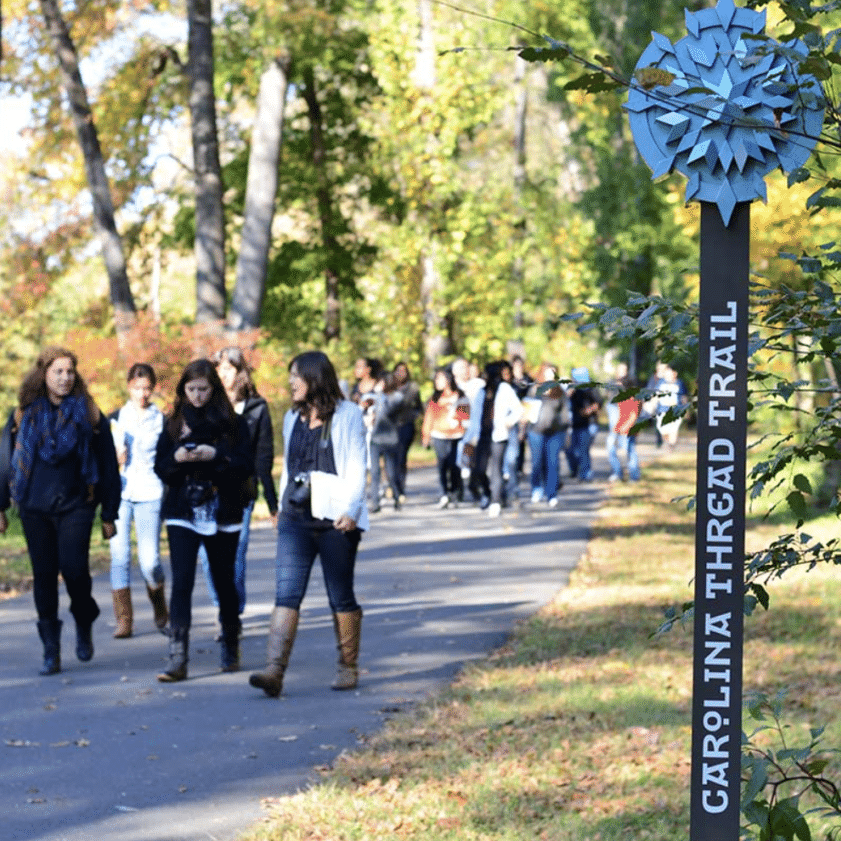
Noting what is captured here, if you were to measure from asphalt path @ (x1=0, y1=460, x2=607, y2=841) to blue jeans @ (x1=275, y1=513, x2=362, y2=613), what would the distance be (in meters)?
0.58

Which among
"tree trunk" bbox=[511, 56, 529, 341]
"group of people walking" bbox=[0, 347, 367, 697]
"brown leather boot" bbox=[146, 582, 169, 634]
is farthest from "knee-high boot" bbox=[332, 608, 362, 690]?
"tree trunk" bbox=[511, 56, 529, 341]

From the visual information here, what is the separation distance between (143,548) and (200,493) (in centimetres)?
185

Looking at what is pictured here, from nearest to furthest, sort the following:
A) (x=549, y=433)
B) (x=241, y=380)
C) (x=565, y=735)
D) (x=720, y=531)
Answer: (x=720, y=531) < (x=565, y=735) < (x=241, y=380) < (x=549, y=433)

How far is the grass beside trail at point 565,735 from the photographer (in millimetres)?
6812

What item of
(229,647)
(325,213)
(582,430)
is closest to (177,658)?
(229,647)

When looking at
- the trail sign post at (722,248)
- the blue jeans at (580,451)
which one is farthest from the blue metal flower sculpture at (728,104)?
the blue jeans at (580,451)

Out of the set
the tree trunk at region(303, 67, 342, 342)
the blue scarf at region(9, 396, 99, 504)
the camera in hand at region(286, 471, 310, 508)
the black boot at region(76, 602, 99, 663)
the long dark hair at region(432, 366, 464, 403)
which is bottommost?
the black boot at region(76, 602, 99, 663)

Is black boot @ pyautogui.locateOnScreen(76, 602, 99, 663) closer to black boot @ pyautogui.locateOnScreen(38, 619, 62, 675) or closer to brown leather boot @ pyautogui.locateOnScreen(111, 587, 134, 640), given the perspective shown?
black boot @ pyautogui.locateOnScreen(38, 619, 62, 675)

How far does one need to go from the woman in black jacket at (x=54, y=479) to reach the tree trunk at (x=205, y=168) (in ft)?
53.3

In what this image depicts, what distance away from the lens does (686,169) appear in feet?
13.5

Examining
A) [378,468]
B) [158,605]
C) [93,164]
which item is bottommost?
[158,605]

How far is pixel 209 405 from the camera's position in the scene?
10.4 metres

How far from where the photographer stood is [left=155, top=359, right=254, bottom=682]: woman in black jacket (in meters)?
10.3

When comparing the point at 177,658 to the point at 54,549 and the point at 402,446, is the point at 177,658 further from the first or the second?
the point at 402,446
